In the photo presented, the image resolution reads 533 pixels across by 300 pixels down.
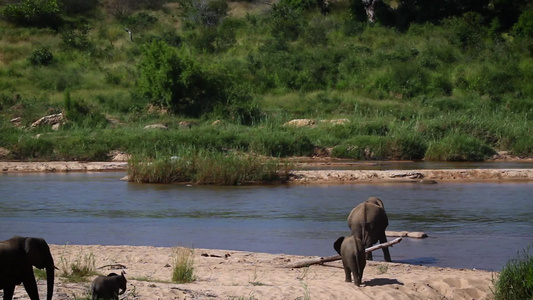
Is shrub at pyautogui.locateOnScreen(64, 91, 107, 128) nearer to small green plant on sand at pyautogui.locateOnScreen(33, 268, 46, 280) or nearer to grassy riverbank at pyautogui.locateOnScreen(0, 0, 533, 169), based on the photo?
grassy riverbank at pyautogui.locateOnScreen(0, 0, 533, 169)

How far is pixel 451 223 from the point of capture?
1672 centimetres

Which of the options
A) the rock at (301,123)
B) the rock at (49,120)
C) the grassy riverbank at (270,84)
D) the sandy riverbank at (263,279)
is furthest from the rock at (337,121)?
the sandy riverbank at (263,279)

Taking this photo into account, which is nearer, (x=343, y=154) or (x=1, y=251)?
(x=1, y=251)

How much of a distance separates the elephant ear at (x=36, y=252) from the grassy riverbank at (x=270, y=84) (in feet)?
51.0

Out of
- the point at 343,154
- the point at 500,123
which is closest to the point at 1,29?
the point at 343,154

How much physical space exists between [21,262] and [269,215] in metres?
10.3

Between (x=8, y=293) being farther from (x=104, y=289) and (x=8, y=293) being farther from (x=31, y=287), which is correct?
(x=104, y=289)

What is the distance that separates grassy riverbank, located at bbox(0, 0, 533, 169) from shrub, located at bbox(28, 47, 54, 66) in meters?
0.06

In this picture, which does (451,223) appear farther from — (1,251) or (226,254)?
(1,251)

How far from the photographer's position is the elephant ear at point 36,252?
7.87 meters

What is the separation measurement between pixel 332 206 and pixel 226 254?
273 inches

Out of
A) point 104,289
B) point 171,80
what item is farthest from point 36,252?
point 171,80

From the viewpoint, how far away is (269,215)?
1788 centimetres

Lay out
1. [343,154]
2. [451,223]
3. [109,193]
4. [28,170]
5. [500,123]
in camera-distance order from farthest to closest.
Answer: [500,123] < [343,154] < [28,170] < [109,193] < [451,223]
